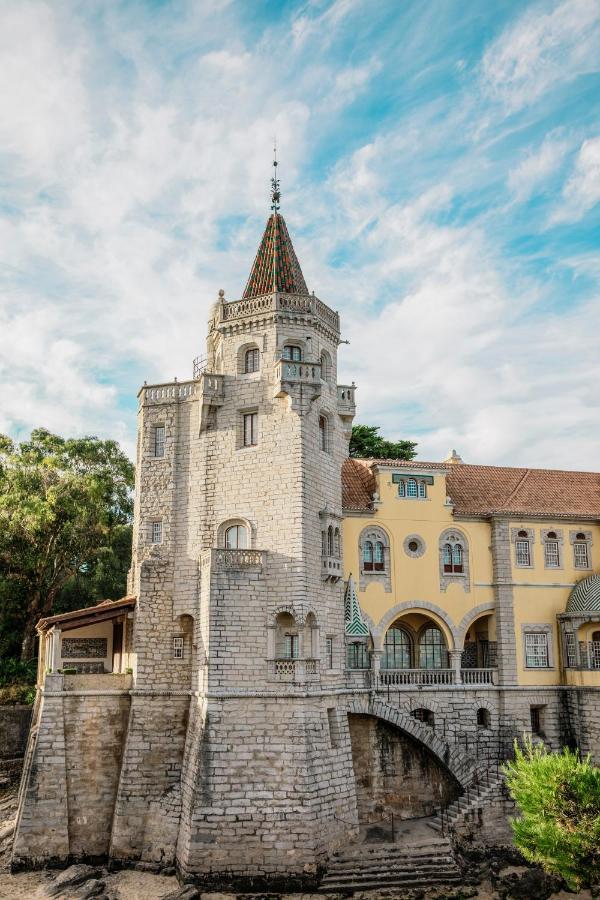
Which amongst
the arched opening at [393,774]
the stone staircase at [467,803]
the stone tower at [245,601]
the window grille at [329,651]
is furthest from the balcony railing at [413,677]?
the stone staircase at [467,803]

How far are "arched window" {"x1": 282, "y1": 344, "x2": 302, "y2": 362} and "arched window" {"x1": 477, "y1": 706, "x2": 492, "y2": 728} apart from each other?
667 inches

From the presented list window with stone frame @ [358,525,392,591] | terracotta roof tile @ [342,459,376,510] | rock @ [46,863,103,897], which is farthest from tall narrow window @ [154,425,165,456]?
rock @ [46,863,103,897]

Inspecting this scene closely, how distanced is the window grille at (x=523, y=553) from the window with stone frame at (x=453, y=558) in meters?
2.41

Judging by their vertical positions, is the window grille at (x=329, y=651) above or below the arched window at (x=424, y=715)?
above

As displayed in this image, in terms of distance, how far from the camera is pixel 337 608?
31.8m

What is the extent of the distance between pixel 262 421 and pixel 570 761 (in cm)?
1658

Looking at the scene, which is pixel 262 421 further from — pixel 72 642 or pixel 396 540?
pixel 72 642

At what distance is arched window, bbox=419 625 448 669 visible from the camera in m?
35.6

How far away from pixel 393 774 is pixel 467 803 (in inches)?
124

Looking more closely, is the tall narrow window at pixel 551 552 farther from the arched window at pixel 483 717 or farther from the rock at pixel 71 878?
the rock at pixel 71 878

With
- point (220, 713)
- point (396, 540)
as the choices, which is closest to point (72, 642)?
point (220, 713)

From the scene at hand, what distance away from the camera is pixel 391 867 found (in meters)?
27.3

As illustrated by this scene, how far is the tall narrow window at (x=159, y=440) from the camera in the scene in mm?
33812

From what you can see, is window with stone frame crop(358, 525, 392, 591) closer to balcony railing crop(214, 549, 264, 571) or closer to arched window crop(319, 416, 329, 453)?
arched window crop(319, 416, 329, 453)
